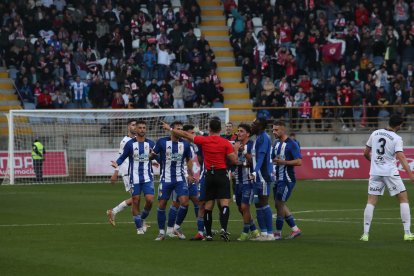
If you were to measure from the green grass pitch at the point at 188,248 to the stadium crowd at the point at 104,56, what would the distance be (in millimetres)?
15404

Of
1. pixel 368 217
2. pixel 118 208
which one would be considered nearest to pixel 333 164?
pixel 118 208

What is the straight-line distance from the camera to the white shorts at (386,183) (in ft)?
58.7

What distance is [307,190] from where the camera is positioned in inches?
1358

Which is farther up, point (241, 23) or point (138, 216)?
point (241, 23)

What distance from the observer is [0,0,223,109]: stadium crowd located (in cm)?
Answer: 4241

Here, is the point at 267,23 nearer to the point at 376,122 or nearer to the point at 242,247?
the point at 376,122

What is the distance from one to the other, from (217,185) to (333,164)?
74.9 feet

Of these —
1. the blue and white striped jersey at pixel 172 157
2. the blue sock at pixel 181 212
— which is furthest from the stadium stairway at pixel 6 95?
the blue sock at pixel 181 212

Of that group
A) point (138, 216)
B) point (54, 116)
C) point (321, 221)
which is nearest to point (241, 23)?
point (54, 116)

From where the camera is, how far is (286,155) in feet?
63.1

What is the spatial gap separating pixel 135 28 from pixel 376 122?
11.6 m

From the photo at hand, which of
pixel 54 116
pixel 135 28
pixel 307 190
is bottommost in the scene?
pixel 307 190

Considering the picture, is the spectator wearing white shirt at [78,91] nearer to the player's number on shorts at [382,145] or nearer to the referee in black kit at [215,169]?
the referee in black kit at [215,169]

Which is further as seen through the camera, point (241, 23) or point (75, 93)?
point (241, 23)
